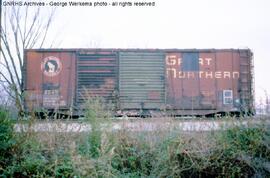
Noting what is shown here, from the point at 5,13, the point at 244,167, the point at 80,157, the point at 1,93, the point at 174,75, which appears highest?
the point at 5,13

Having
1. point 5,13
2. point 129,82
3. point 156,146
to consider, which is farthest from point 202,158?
point 5,13

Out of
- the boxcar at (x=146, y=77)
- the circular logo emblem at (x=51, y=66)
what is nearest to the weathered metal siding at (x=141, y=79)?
the boxcar at (x=146, y=77)

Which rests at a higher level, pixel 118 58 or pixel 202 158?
pixel 118 58

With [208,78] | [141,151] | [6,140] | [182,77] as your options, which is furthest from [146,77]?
[6,140]

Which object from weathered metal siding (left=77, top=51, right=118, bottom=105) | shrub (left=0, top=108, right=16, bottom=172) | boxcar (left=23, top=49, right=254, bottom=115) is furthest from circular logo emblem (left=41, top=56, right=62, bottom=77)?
→ shrub (left=0, top=108, right=16, bottom=172)

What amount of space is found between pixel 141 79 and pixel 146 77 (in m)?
0.29

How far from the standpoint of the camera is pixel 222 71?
50.1ft

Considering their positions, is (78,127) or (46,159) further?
(78,127)

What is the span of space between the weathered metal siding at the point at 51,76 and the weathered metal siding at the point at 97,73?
382 mm

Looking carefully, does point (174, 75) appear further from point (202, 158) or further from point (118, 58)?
point (202, 158)

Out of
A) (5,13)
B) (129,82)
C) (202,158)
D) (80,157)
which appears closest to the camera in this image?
(80,157)

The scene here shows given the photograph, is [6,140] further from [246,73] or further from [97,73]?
[246,73]

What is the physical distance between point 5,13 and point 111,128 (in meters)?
24.2

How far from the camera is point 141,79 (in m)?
15.2
